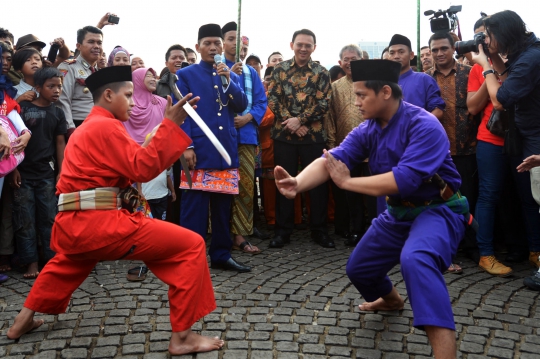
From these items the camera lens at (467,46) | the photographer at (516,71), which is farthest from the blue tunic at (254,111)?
the photographer at (516,71)

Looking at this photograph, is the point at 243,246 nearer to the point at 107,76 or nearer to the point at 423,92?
the point at 423,92

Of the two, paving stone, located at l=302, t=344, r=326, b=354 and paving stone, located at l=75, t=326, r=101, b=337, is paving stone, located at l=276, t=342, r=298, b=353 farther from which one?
paving stone, located at l=75, t=326, r=101, b=337

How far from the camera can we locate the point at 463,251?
6008mm

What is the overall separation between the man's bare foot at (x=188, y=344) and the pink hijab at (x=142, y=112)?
287 centimetres

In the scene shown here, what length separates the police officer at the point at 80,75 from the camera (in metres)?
5.82

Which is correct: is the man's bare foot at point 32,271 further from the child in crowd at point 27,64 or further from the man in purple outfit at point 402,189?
the man in purple outfit at point 402,189

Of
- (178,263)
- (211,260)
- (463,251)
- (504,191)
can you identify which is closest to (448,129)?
(504,191)

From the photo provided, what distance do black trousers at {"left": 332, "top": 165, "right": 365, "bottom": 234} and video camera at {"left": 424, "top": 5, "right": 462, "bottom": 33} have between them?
5.81 ft

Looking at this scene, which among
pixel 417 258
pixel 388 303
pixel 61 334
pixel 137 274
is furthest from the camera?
pixel 137 274

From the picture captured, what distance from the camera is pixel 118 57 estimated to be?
6.48 m

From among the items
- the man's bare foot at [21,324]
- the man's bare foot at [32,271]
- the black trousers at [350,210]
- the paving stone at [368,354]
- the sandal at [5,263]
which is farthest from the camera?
the black trousers at [350,210]

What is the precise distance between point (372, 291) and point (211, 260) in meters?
1.86

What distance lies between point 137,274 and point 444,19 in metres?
4.23

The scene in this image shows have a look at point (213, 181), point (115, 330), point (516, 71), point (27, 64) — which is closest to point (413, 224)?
point (516, 71)
